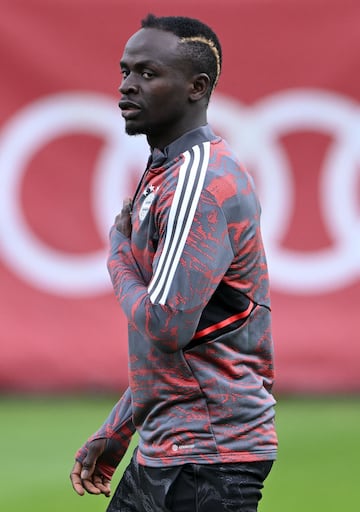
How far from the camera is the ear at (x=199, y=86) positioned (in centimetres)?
331

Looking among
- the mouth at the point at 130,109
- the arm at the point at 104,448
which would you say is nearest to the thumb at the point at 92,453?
the arm at the point at 104,448

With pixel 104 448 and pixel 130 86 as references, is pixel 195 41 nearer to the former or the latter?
pixel 130 86

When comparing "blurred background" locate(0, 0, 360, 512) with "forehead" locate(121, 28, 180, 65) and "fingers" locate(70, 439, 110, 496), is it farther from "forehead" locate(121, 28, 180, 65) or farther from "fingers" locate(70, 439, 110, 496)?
"forehead" locate(121, 28, 180, 65)

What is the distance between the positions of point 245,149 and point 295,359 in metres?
1.49

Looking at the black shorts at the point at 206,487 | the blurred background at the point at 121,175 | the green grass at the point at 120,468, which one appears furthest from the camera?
the blurred background at the point at 121,175

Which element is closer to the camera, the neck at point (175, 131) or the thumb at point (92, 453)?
the neck at point (175, 131)

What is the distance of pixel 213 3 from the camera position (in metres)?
8.76

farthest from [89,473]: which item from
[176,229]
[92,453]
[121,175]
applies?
[121,175]

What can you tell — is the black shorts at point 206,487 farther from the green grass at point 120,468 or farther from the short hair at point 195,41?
the green grass at point 120,468

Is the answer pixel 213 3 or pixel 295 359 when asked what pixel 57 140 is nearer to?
pixel 213 3

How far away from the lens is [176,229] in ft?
10.2

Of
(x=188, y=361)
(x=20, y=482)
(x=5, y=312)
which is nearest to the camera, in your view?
(x=188, y=361)

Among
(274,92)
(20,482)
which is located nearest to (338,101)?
(274,92)

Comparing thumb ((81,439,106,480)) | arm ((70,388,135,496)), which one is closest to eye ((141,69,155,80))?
arm ((70,388,135,496))
